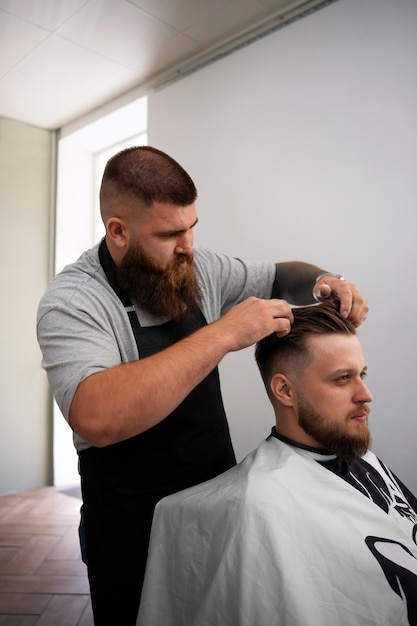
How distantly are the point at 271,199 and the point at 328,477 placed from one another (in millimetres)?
1792

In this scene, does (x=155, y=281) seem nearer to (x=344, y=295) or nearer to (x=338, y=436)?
(x=344, y=295)

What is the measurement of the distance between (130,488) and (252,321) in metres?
0.57

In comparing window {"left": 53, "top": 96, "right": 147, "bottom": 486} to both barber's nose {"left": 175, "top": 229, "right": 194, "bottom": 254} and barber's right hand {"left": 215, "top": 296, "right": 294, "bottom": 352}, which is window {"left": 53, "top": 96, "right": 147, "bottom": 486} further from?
barber's right hand {"left": 215, "top": 296, "right": 294, "bottom": 352}

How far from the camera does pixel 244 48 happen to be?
2.90 metres

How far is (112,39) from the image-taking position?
9.80 feet

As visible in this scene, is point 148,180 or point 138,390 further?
point 148,180

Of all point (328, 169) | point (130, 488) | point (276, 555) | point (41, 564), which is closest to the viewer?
point (276, 555)

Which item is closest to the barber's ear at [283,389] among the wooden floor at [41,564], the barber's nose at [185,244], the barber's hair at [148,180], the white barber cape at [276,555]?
the white barber cape at [276,555]

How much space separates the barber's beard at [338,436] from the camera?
1390mm

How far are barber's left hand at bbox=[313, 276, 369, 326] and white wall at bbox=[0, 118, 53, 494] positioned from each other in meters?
3.37

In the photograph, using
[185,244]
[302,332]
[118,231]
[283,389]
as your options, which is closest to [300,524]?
[283,389]

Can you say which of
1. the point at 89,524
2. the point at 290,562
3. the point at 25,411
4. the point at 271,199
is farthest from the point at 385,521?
the point at 25,411

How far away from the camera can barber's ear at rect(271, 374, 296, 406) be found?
1467mm

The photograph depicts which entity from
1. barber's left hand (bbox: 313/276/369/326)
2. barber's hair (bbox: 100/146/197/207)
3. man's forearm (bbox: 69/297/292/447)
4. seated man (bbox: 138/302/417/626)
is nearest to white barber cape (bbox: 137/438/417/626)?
seated man (bbox: 138/302/417/626)
